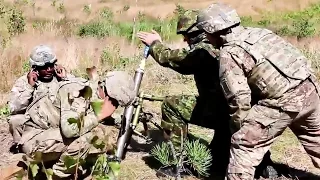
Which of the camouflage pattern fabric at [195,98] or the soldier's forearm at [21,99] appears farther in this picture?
the soldier's forearm at [21,99]

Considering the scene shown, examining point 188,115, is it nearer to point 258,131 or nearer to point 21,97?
point 258,131

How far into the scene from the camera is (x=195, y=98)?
15.5 feet

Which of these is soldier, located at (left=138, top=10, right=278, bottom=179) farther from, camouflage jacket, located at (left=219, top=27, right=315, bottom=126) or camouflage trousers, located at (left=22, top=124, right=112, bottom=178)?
camouflage trousers, located at (left=22, top=124, right=112, bottom=178)

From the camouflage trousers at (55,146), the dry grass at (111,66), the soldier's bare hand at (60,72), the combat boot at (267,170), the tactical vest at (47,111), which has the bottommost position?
the dry grass at (111,66)

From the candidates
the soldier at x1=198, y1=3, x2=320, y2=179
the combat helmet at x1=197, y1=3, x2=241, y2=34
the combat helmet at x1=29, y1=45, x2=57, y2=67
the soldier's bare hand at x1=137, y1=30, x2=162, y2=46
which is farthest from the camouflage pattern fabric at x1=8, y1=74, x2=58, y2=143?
the soldier at x1=198, y1=3, x2=320, y2=179

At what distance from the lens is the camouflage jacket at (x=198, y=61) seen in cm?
450

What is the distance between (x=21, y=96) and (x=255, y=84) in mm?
2092

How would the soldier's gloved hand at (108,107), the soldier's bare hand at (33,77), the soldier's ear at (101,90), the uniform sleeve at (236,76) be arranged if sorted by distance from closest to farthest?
1. the soldier's gloved hand at (108,107)
2. the soldier's ear at (101,90)
3. the uniform sleeve at (236,76)
4. the soldier's bare hand at (33,77)

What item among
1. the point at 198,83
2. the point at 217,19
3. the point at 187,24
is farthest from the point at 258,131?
the point at 187,24

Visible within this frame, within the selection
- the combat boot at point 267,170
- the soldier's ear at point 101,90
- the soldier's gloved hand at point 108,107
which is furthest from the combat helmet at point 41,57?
the combat boot at point 267,170

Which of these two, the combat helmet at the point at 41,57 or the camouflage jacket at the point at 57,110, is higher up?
the combat helmet at the point at 41,57

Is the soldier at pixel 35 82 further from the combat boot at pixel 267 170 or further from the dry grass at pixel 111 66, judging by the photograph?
the combat boot at pixel 267 170

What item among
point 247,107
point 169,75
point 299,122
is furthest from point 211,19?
point 169,75

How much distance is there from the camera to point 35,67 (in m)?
4.73
